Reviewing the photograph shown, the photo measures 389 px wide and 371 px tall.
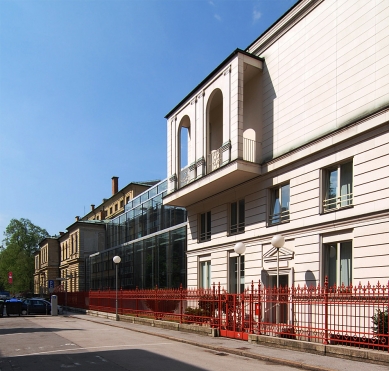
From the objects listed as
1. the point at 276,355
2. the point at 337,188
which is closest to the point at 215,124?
the point at 337,188

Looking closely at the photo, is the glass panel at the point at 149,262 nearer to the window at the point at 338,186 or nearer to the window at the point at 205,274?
the window at the point at 205,274

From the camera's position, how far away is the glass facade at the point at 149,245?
29.1 metres

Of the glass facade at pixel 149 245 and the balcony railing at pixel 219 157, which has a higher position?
the balcony railing at pixel 219 157

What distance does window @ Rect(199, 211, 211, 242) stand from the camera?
24.2 metres

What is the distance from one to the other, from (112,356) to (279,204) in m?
9.18

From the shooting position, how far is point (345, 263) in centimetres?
1491

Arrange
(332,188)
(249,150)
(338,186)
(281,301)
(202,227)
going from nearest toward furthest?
(281,301) → (338,186) → (332,188) → (249,150) → (202,227)

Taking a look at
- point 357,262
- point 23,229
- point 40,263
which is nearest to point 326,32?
point 357,262

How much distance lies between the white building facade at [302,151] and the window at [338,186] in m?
0.04

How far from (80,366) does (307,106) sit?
460 inches

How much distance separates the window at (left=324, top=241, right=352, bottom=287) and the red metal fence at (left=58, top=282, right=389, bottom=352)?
81 cm

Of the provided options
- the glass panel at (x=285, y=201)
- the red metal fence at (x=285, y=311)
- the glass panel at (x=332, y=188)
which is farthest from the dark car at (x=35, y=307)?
the glass panel at (x=332, y=188)

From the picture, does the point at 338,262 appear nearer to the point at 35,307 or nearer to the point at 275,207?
the point at 275,207

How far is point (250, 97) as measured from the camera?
2077cm
